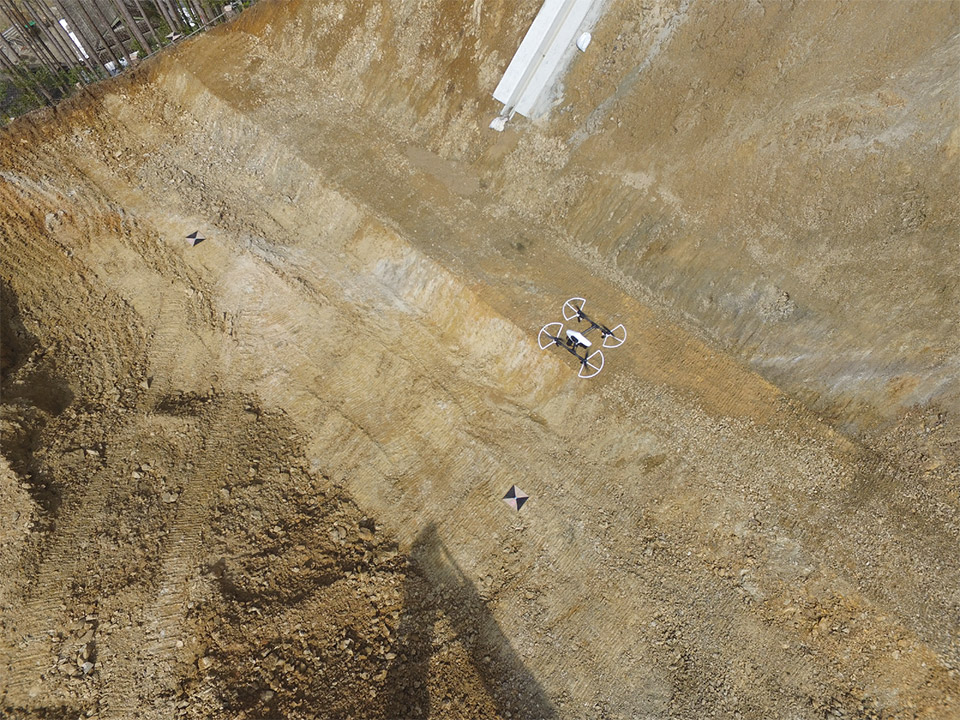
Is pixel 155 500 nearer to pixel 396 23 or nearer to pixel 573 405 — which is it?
pixel 573 405

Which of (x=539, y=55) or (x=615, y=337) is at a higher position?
(x=539, y=55)

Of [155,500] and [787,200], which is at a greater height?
[787,200]

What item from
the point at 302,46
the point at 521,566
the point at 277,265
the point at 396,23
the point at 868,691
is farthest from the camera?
the point at 302,46

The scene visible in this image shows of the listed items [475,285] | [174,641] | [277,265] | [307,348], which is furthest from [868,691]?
[277,265]

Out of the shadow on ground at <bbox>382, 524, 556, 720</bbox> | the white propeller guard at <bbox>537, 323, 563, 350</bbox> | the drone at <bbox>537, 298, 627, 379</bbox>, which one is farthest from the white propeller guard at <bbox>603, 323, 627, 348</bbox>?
the shadow on ground at <bbox>382, 524, 556, 720</bbox>

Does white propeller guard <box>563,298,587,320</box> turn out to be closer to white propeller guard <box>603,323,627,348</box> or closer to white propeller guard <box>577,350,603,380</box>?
white propeller guard <box>603,323,627,348</box>

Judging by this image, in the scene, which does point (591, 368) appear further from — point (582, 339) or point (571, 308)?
point (571, 308)

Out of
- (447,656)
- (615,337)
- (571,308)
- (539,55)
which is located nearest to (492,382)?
(571,308)
